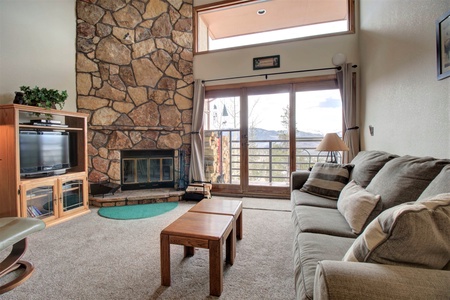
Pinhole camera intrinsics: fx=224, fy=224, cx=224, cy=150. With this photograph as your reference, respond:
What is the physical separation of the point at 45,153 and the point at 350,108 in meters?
4.27

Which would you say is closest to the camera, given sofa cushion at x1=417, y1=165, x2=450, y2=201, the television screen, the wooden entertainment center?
sofa cushion at x1=417, y1=165, x2=450, y2=201

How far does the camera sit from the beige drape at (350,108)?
3377 millimetres

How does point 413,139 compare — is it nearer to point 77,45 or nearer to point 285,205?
point 285,205

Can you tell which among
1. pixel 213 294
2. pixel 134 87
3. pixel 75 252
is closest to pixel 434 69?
pixel 213 294

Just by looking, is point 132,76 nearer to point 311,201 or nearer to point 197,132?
point 197,132

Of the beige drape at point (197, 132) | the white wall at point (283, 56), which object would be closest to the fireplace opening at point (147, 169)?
the beige drape at point (197, 132)

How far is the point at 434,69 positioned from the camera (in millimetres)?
1730

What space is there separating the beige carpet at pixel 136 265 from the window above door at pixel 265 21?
323cm

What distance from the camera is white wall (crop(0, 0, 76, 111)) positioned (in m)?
2.78

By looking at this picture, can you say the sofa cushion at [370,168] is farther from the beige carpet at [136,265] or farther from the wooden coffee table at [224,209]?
the wooden coffee table at [224,209]

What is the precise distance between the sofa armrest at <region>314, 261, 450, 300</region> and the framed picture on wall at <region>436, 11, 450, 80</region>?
60.8 inches

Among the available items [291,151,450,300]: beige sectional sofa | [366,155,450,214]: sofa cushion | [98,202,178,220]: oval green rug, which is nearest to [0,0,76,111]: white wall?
[98,202,178,220]: oval green rug

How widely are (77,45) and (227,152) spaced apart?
10.1 ft

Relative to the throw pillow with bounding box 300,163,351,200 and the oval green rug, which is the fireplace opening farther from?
the throw pillow with bounding box 300,163,351,200
